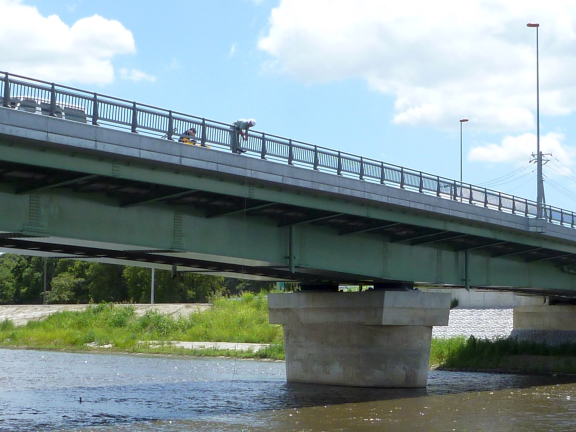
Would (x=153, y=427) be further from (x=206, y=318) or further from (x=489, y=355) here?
(x=206, y=318)

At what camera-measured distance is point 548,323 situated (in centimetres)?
5344

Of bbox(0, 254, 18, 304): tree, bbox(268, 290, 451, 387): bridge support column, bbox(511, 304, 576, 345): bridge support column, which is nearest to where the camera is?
bbox(268, 290, 451, 387): bridge support column

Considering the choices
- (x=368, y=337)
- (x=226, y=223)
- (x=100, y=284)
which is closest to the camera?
(x=226, y=223)

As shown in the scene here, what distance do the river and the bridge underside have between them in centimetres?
445

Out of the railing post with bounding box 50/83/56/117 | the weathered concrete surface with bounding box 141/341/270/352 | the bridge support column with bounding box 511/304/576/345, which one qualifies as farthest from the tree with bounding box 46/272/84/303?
the railing post with bounding box 50/83/56/117

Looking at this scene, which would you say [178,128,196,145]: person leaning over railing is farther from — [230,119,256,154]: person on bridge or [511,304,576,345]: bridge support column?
[511,304,576,345]: bridge support column

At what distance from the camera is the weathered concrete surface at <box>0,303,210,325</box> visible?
7231cm

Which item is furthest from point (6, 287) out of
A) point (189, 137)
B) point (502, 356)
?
point (189, 137)

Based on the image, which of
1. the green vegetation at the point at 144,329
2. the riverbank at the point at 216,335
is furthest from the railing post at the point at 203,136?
the green vegetation at the point at 144,329

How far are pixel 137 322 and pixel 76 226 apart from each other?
47.6 metres

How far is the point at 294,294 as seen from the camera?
3681 cm

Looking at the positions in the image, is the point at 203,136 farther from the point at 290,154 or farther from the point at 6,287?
the point at 6,287

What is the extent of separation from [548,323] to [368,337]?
2295 cm

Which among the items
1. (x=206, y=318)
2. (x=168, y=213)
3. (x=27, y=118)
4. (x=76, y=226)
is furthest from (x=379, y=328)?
(x=206, y=318)
